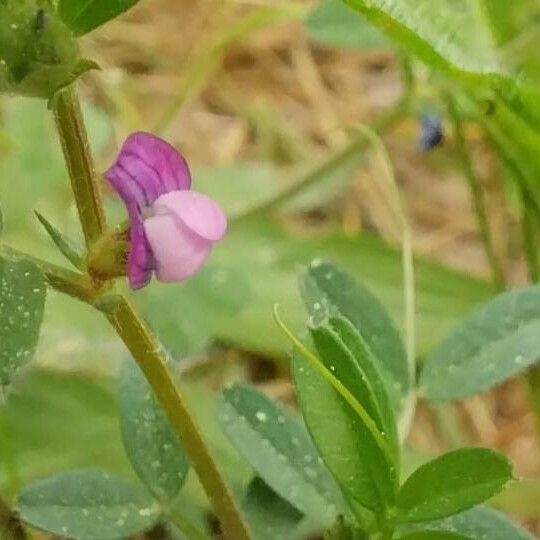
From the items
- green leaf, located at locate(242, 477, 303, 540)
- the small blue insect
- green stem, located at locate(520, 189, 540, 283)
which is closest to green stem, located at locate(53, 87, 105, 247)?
green leaf, located at locate(242, 477, 303, 540)

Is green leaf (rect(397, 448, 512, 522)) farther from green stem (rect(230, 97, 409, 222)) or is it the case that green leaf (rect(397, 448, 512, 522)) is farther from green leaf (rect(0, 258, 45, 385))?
green stem (rect(230, 97, 409, 222))

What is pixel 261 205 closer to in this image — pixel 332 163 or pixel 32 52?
pixel 332 163

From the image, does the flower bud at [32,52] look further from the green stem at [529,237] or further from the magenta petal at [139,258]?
the green stem at [529,237]

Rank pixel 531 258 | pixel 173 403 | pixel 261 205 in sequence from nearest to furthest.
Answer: pixel 173 403 → pixel 531 258 → pixel 261 205

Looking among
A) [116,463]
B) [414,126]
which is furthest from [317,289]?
[414,126]

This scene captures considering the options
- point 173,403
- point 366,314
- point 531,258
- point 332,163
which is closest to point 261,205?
point 332,163

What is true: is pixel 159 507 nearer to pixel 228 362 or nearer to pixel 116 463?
pixel 116 463

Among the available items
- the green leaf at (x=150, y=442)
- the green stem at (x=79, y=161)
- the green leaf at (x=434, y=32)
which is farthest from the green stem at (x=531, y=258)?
the green stem at (x=79, y=161)

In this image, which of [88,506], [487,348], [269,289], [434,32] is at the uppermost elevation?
[269,289]
